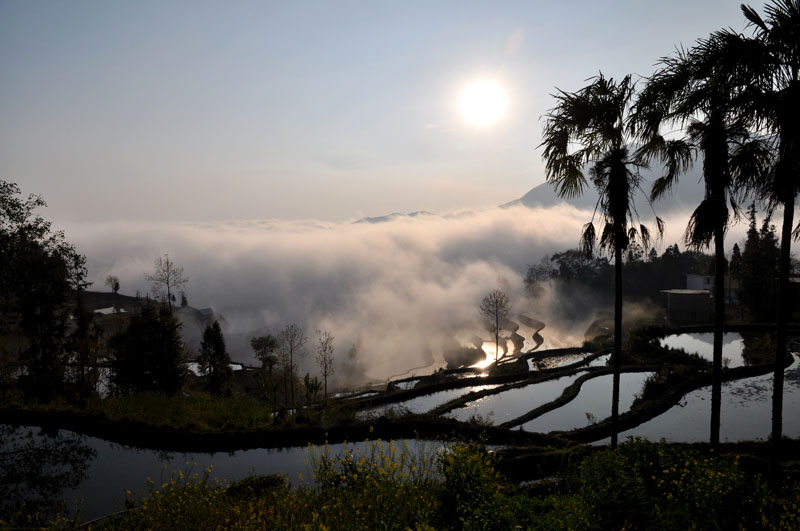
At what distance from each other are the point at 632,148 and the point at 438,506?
11286 mm

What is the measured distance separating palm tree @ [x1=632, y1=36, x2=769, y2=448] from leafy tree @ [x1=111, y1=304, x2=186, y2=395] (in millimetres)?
33519

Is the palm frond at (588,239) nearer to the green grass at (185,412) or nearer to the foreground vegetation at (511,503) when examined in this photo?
the foreground vegetation at (511,503)

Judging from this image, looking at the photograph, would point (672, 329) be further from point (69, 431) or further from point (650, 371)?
point (69, 431)

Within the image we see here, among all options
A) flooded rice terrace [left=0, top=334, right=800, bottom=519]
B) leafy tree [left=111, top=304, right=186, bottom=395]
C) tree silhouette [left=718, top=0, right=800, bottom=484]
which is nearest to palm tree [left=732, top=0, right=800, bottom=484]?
tree silhouette [left=718, top=0, right=800, bottom=484]

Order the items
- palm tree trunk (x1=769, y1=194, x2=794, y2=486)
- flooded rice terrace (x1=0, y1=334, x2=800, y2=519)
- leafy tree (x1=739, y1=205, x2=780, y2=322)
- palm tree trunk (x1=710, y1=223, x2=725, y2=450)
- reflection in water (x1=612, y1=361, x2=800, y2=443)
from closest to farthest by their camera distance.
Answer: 1. palm tree trunk (x1=769, y1=194, x2=794, y2=486)
2. palm tree trunk (x1=710, y1=223, x2=725, y2=450)
3. flooded rice terrace (x1=0, y1=334, x2=800, y2=519)
4. reflection in water (x1=612, y1=361, x2=800, y2=443)
5. leafy tree (x1=739, y1=205, x2=780, y2=322)

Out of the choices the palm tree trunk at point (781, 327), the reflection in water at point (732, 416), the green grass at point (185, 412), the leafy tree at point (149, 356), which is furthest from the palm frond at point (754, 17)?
the leafy tree at point (149, 356)

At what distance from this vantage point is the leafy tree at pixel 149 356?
32.0 meters

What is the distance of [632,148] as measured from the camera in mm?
13031

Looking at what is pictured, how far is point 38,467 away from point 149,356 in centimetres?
1766

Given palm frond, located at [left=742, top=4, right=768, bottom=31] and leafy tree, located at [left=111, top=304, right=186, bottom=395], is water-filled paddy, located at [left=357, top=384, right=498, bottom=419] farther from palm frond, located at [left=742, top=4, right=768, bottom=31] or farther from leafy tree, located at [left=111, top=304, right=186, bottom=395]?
palm frond, located at [left=742, top=4, right=768, bottom=31]

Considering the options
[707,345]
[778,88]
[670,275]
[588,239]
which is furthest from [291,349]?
[670,275]

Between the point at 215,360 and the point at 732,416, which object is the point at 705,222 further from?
the point at 215,360

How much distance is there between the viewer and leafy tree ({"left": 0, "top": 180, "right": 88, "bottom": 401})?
27578mm

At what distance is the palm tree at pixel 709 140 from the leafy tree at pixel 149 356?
33519mm
